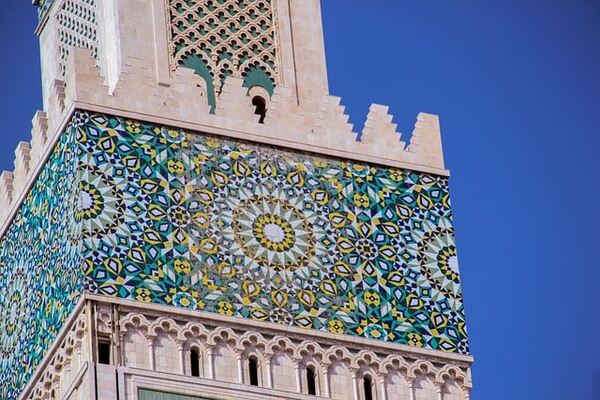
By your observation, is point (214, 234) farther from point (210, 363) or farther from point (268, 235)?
point (210, 363)

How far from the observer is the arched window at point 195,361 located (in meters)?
24.5

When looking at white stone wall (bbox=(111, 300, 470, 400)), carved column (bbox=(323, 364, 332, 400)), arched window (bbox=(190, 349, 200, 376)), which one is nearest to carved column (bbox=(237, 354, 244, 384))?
white stone wall (bbox=(111, 300, 470, 400))

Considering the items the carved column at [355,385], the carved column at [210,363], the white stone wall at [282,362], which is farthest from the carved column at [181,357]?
→ the carved column at [355,385]

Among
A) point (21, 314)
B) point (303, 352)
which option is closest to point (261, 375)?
point (303, 352)

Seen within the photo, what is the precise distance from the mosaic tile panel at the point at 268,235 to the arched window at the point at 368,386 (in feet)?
1.20

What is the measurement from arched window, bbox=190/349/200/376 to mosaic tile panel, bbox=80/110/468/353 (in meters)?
0.39

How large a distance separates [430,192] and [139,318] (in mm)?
3157

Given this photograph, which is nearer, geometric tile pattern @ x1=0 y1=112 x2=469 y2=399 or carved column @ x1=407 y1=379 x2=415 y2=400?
geometric tile pattern @ x1=0 y1=112 x2=469 y2=399

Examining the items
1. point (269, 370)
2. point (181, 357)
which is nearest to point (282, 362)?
point (269, 370)

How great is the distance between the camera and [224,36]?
2661 centimetres

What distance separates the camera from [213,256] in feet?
81.9

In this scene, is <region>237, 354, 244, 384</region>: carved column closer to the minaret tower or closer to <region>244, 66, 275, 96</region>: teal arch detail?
the minaret tower

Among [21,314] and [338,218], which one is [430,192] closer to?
[338,218]

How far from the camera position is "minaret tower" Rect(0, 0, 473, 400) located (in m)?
24.5
